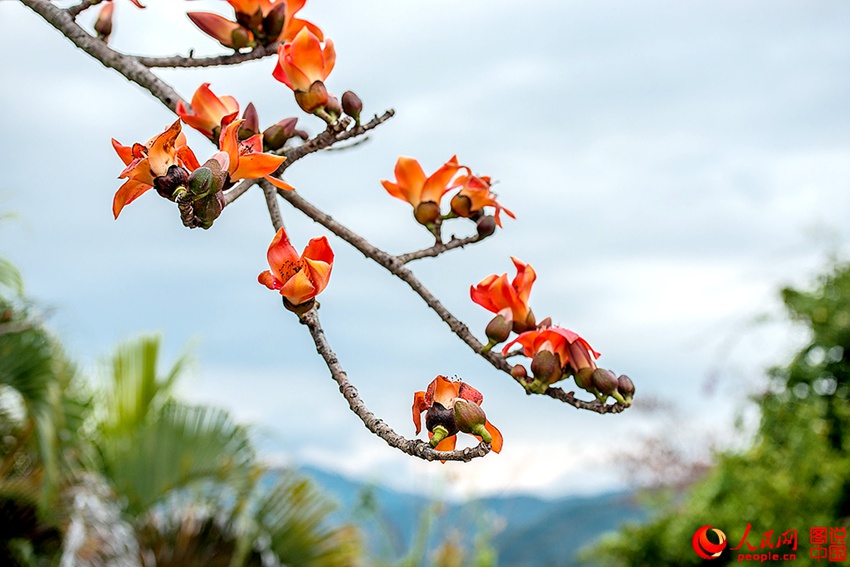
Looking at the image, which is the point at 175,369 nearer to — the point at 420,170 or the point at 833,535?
the point at 833,535

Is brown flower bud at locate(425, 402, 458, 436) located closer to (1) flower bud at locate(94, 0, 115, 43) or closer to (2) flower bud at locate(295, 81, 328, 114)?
(2) flower bud at locate(295, 81, 328, 114)

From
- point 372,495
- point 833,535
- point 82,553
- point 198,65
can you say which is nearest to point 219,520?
point 82,553

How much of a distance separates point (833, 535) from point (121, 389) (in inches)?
134

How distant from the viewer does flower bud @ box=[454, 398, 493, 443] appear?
0.59 meters

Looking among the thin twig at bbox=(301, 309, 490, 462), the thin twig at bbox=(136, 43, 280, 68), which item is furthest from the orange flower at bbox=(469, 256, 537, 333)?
the thin twig at bbox=(136, 43, 280, 68)

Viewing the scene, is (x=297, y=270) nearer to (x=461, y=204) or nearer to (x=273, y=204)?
(x=273, y=204)

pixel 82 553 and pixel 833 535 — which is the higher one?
pixel 833 535

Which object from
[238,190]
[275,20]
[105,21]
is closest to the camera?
[238,190]

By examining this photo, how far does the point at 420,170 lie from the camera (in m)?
0.87

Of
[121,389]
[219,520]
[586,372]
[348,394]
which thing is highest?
[121,389]

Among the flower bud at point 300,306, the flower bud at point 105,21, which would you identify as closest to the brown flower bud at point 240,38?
the flower bud at point 105,21

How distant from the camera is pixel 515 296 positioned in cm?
80

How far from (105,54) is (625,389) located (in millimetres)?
546

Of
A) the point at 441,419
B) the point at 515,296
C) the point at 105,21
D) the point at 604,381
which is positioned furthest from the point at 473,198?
the point at 105,21
